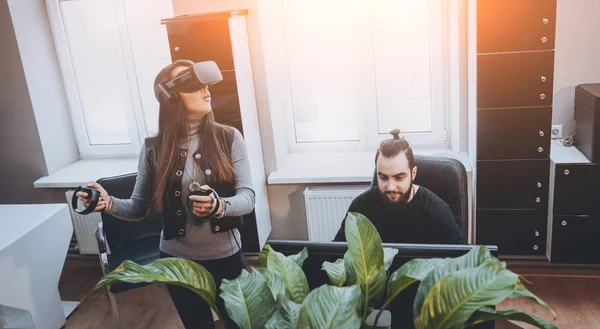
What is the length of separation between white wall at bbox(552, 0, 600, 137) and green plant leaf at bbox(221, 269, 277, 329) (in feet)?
8.82

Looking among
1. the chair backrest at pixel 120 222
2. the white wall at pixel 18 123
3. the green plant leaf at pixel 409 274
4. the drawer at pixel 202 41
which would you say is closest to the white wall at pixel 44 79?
the white wall at pixel 18 123

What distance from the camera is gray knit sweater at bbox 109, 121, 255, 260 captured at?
2.48 metres

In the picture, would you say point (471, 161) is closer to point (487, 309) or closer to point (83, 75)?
point (487, 309)

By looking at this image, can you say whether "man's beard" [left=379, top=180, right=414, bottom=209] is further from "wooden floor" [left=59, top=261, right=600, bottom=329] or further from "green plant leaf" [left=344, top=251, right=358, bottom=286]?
"wooden floor" [left=59, top=261, right=600, bottom=329]

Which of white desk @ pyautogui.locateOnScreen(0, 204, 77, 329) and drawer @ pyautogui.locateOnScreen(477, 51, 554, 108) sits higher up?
→ drawer @ pyautogui.locateOnScreen(477, 51, 554, 108)

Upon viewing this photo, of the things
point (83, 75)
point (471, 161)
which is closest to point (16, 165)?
point (83, 75)

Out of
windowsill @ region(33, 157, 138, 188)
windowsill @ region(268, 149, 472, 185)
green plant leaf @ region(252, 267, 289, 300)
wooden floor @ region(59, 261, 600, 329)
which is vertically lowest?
wooden floor @ region(59, 261, 600, 329)

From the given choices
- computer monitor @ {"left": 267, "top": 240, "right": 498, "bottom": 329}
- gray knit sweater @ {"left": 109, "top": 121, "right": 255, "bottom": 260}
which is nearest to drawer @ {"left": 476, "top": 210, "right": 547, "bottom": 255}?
gray knit sweater @ {"left": 109, "top": 121, "right": 255, "bottom": 260}

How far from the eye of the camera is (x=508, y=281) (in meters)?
1.13

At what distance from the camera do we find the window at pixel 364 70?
363 centimetres

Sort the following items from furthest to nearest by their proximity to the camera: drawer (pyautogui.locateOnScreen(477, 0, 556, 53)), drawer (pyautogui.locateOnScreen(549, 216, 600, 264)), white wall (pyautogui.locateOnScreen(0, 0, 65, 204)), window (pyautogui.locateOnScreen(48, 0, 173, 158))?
window (pyautogui.locateOnScreen(48, 0, 173, 158))
white wall (pyautogui.locateOnScreen(0, 0, 65, 204))
drawer (pyautogui.locateOnScreen(549, 216, 600, 264))
drawer (pyautogui.locateOnScreen(477, 0, 556, 53))

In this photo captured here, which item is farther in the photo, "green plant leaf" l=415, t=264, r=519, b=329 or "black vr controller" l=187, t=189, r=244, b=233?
"black vr controller" l=187, t=189, r=244, b=233

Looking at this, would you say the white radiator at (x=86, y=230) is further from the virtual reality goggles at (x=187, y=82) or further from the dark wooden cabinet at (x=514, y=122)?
the dark wooden cabinet at (x=514, y=122)

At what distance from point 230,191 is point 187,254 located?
320 mm
